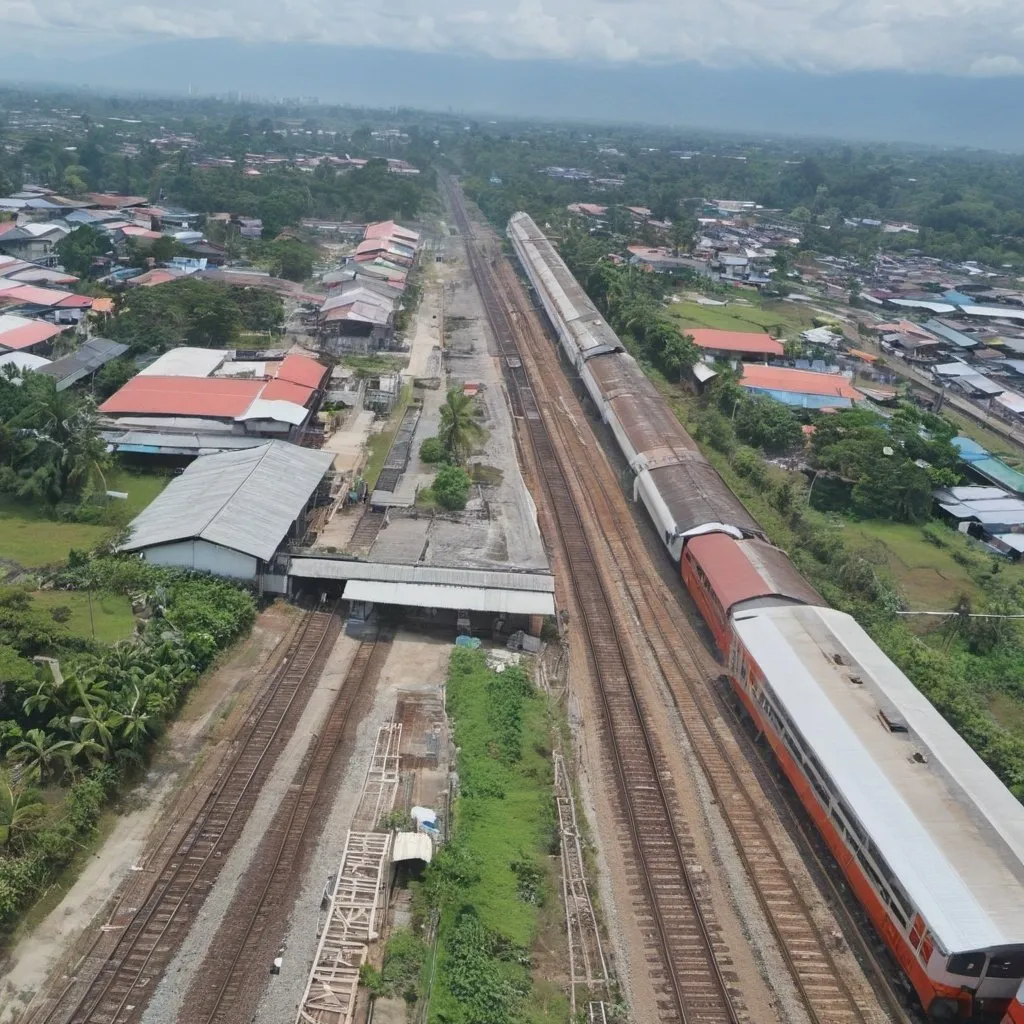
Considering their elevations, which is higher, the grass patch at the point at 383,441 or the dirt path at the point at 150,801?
the grass patch at the point at 383,441

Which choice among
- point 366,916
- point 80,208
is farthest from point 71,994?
point 80,208

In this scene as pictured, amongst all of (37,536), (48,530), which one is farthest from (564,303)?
(37,536)

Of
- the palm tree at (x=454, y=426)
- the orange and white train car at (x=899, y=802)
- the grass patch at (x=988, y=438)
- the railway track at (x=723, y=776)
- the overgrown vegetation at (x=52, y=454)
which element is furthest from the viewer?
the grass patch at (x=988, y=438)

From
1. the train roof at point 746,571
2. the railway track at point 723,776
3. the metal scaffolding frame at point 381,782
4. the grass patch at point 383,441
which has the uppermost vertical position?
the train roof at point 746,571

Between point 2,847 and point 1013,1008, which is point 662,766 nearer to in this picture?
point 1013,1008

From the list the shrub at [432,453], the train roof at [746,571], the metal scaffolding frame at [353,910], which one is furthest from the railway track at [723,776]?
the metal scaffolding frame at [353,910]

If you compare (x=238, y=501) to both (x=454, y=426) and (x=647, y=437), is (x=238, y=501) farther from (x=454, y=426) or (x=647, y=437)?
(x=647, y=437)

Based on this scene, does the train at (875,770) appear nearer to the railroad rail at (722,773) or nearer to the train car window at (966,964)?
the train car window at (966,964)
